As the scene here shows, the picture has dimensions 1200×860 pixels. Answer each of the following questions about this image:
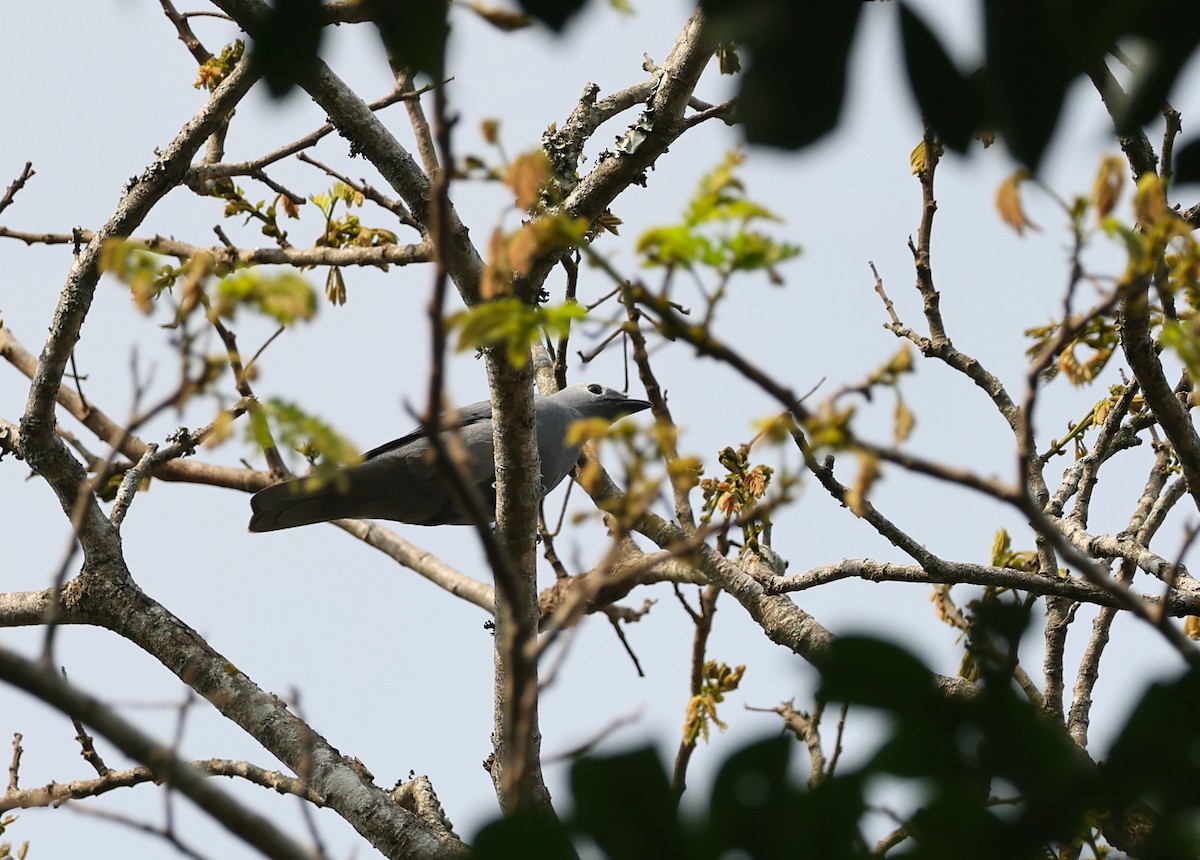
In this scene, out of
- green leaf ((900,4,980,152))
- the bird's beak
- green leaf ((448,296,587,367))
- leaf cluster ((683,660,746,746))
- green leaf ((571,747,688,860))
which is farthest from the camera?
the bird's beak

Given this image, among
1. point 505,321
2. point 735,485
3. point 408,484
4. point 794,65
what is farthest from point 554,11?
point 408,484

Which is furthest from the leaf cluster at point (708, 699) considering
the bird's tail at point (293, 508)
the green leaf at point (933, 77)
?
the green leaf at point (933, 77)

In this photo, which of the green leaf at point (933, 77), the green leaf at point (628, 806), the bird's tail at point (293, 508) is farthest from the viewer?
the bird's tail at point (293, 508)

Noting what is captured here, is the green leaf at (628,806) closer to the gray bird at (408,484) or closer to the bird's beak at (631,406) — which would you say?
the gray bird at (408,484)

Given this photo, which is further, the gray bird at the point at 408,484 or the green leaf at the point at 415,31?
the gray bird at the point at 408,484

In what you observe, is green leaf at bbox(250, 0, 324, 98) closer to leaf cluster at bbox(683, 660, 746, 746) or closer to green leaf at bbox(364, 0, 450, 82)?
green leaf at bbox(364, 0, 450, 82)

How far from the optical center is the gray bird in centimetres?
612

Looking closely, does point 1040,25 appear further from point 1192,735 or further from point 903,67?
point 1192,735

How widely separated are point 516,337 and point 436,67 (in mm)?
622

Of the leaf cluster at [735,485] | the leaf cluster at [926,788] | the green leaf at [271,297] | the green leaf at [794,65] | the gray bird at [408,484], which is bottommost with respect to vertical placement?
the leaf cluster at [926,788]

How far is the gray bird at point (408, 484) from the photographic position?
6117mm

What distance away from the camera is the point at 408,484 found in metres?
Result: 6.47

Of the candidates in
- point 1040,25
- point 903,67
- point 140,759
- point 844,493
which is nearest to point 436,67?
point 903,67

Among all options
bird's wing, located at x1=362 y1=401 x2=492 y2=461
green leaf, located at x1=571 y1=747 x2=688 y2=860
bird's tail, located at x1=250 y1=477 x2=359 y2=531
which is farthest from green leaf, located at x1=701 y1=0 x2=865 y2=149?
bird's tail, located at x1=250 y1=477 x2=359 y2=531
